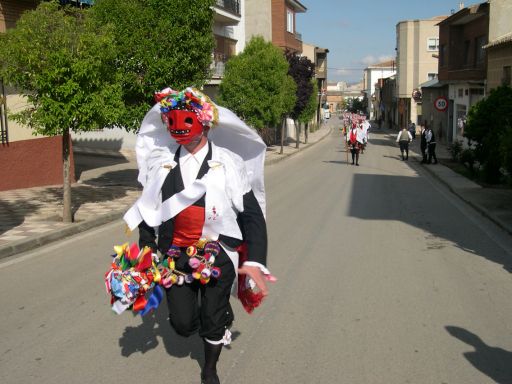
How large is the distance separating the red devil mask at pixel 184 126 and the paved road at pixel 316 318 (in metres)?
1.62

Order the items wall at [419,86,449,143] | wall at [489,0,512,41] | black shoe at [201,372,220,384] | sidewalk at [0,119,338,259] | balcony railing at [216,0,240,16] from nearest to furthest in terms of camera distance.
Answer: black shoe at [201,372,220,384], sidewalk at [0,119,338,259], wall at [489,0,512,41], balcony railing at [216,0,240,16], wall at [419,86,449,143]

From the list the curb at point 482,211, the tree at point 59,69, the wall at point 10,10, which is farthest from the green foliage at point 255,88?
the tree at point 59,69

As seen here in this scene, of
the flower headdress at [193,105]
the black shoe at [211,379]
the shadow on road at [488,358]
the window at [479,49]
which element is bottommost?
the shadow on road at [488,358]

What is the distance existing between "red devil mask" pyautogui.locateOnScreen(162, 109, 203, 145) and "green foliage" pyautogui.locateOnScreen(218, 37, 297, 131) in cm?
2373

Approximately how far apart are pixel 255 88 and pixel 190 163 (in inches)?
958

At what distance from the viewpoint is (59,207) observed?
12.8 m

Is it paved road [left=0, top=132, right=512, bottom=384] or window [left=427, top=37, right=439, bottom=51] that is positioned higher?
window [left=427, top=37, right=439, bottom=51]

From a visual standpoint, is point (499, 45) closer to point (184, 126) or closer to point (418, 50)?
point (184, 126)

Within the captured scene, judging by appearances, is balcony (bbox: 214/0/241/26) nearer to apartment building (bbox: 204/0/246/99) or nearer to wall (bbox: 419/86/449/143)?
apartment building (bbox: 204/0/246/99)

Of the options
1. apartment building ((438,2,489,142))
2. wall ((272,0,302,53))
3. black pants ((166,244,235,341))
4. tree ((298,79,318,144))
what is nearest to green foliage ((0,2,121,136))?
black pants ((166,244,235,341))

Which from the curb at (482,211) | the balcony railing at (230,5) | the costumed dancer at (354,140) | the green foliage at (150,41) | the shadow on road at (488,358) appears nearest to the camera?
the shadow on road at (488,358)

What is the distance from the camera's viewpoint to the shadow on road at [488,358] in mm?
4322

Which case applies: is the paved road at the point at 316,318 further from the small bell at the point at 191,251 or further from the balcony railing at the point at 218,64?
the balcony railing at the point at 218,64

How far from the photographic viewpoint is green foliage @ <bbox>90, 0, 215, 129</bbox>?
563 inches
